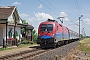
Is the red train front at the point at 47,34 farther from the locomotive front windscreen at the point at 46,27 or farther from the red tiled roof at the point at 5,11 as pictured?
the red tiled roof at the point at 5,11

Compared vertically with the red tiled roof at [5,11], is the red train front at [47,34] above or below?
below

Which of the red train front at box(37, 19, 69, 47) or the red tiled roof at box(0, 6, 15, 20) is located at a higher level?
the red tiled roof at box(0, 6, 15, 20)

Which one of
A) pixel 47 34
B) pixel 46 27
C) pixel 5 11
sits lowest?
pixel 47 34

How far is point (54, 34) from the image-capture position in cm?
2620

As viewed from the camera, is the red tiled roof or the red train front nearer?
the red train front

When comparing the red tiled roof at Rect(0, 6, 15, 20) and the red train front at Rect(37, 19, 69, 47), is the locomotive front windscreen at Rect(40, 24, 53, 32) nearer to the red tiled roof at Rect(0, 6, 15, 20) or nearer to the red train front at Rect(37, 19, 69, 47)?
the red train front at Rect(37, 19, 69, 47)

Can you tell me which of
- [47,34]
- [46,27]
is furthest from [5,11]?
[47,34]

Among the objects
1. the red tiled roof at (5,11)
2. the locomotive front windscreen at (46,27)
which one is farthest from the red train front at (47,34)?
the red tiled roof at (5,11)

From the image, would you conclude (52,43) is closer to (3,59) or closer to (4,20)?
(4,20)

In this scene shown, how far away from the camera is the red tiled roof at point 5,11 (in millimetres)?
29658

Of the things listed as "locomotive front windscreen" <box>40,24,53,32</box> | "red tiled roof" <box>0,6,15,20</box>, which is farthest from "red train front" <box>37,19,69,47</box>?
"red tiled roof" <box>0,6,15,20</box>

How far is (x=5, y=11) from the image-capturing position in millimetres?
31547

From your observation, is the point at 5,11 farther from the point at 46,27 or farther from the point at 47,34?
the point at 47,34

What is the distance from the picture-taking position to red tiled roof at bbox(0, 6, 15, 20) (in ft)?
97.3
